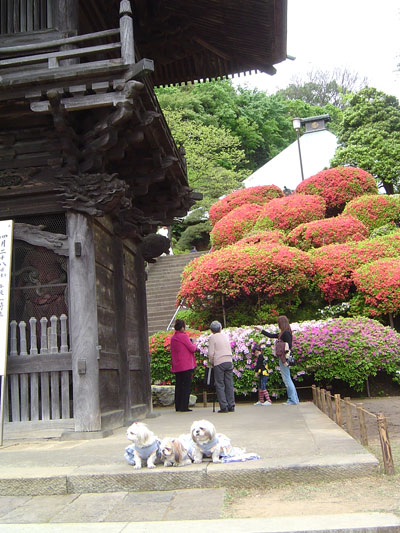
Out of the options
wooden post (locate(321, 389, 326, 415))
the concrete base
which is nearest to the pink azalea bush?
wooden post (locate(321, 389, 326, 415))

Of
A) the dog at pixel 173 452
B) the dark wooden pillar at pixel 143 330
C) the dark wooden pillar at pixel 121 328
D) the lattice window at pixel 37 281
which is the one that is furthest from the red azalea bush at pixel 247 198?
the dog at pixel 173 452

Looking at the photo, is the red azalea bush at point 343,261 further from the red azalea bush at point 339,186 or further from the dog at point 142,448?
the dog at point 142,448

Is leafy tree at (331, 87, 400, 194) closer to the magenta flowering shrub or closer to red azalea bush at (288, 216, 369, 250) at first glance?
red azalea bush at (288, 216, 369, 250)

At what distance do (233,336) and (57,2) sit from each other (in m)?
8.60

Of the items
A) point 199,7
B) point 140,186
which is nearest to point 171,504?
point 140,186

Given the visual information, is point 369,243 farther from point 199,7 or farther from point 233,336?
point 199,7

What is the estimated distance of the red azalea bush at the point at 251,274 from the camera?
15570mm

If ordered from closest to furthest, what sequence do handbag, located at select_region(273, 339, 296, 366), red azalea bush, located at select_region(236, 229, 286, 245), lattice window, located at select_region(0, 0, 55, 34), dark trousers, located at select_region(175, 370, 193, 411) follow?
1. lattice window, located at select_region(0, 0, 55, 34)
2. dark trousers, located at select_region(175, 370, 193, 411)
3. handbag, located at select_region(273, 339, 296, 366)
4. red azalea bush, located at select_region(236, 229, 286, 245)

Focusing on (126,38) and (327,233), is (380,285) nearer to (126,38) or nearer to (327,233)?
(327,233)

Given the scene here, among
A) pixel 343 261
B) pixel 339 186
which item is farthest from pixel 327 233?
pixel 339 186

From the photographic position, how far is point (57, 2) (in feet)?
24.7

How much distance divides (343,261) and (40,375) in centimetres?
1156

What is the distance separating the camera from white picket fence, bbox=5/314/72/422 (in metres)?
7.04

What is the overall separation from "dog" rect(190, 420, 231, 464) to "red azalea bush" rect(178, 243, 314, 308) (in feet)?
36.3
